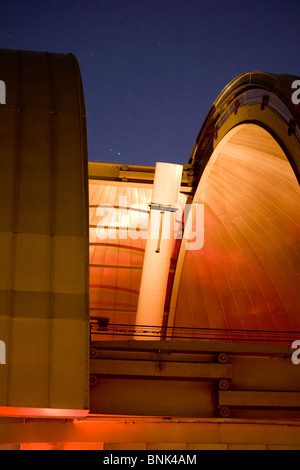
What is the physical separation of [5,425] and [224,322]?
13262 millimetres

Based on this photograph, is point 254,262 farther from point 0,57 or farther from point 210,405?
point 0,57

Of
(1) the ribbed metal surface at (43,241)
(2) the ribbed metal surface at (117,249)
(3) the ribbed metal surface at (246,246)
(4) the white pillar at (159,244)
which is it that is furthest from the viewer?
(2) the ribbed metal surface at (117,249)

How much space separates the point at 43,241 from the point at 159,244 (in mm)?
9439

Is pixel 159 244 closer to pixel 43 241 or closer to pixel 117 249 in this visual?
pixel 117 249

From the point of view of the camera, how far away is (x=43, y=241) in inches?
410

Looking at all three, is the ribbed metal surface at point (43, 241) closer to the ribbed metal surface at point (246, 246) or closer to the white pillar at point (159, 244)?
the white pillar at point (159, 244)

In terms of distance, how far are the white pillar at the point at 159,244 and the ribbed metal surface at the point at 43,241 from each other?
6793 millimetres

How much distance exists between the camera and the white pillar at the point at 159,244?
18.6 metres

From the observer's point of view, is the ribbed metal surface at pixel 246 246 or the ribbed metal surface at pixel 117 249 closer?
the ribbed metal surface at pixel 246 246

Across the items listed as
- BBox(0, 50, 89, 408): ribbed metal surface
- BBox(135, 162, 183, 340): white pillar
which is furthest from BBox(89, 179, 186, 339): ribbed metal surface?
BBox(0, 50, 89, 408): ribbed metal surface

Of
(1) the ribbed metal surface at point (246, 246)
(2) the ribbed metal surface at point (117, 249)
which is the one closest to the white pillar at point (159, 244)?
(1) the ribbed metal surface at point (246, 246)

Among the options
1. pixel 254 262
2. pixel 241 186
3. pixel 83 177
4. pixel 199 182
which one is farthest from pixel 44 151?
pixel 254 262

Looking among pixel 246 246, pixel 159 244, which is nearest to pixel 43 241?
pixel 159 244

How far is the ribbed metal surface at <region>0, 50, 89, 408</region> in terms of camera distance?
31.2 ft
